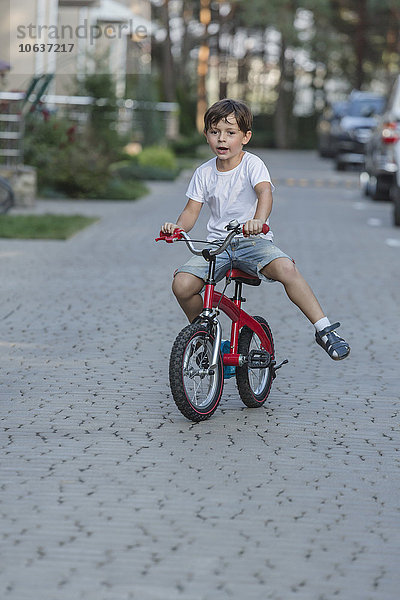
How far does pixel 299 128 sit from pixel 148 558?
6049 cm

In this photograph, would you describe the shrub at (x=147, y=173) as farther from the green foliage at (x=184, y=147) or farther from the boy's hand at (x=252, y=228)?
the boy's hand at (x=252, y=228)

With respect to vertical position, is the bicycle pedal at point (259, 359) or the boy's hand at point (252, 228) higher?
the boy's hand at point (252, 228)

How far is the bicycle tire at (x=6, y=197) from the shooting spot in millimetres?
16266

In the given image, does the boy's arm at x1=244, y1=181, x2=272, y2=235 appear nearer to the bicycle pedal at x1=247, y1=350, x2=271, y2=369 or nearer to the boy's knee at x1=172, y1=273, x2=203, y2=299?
the boy's knee at x1=172, y1=273, x2=203, y2=299

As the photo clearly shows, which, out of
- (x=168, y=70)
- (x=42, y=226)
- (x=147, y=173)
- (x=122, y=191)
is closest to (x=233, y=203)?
(x=42, y=226)

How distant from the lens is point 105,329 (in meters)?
8.86

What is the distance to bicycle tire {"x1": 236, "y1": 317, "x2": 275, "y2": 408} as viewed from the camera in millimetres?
6441

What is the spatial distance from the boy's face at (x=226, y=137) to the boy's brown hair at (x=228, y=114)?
0.05 feet

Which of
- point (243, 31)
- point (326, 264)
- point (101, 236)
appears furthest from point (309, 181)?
point (243, 31)

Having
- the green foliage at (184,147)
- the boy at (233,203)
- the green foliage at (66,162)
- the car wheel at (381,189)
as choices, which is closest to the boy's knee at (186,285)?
the boy at (233,203)

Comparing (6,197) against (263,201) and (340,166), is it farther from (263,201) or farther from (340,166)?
(340,166)

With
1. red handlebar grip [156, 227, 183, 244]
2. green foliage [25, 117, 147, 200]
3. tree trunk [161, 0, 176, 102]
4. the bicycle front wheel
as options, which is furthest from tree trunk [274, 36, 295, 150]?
red handlebar grip [156, 227, 183, 244]

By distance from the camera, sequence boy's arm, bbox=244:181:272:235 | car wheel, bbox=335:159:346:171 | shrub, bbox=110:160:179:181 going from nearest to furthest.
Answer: boy's arm, bbox=244:181:272:235, shrub, bbox=110:160:179:181, car wheel, bbox=335:159:346:171

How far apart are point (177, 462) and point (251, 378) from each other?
1329mm
